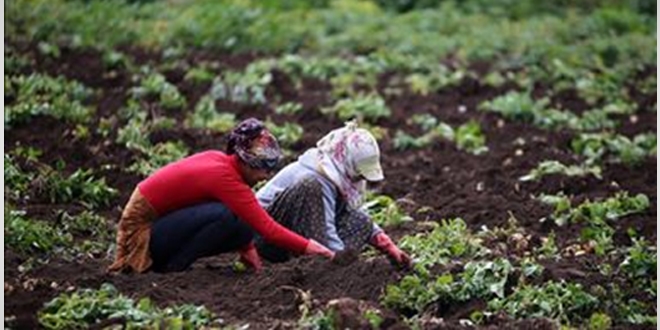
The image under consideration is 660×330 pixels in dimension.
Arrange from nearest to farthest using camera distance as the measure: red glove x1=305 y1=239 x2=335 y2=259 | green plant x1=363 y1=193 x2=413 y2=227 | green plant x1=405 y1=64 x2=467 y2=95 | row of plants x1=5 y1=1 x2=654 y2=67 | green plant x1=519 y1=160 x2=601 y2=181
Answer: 1. red glove x1=305 y1=239 x2=335 y2=259
2. green plant x1=363 y1=193 x2=413 y2=227
3. green plant x1=519 y1=160 x2=601 y2=181
4. green plant x1=405 y1=64 x2=467 y2=95
5. row of plants x1=5 y1=1 x2=654 y2=67

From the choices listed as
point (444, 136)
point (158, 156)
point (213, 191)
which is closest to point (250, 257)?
point (213, 191)

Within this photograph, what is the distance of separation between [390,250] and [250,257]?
0.74 meters

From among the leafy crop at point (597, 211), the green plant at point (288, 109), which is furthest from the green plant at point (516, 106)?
the leafy crop at point (597, 211)

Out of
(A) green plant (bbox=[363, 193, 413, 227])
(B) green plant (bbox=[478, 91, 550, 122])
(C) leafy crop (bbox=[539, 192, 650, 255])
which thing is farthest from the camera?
(B) green plant (bbox=[478, 91, 550, 122])

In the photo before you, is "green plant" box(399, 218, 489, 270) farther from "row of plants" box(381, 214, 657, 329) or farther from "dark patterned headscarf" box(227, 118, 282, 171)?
"dark patterned headscarf" box(227, 118, 282, 171)

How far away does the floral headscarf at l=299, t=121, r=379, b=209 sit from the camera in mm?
7703

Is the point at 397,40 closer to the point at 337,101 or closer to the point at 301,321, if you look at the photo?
the point at 337,101

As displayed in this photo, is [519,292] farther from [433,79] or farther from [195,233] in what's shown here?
[433,79]

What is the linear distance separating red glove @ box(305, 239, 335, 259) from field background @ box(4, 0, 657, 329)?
0.10 meters

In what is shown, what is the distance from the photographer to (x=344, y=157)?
776 cm

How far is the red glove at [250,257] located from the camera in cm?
771

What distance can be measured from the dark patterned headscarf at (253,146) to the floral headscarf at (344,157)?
41 cm

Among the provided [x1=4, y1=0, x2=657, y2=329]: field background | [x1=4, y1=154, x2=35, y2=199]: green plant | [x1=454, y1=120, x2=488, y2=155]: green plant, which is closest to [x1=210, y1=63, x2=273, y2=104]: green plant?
[x1=4, y1=0, x2=657, y2=329]: field background

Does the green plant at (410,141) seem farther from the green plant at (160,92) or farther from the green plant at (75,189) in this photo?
the green plant at (75,189)
